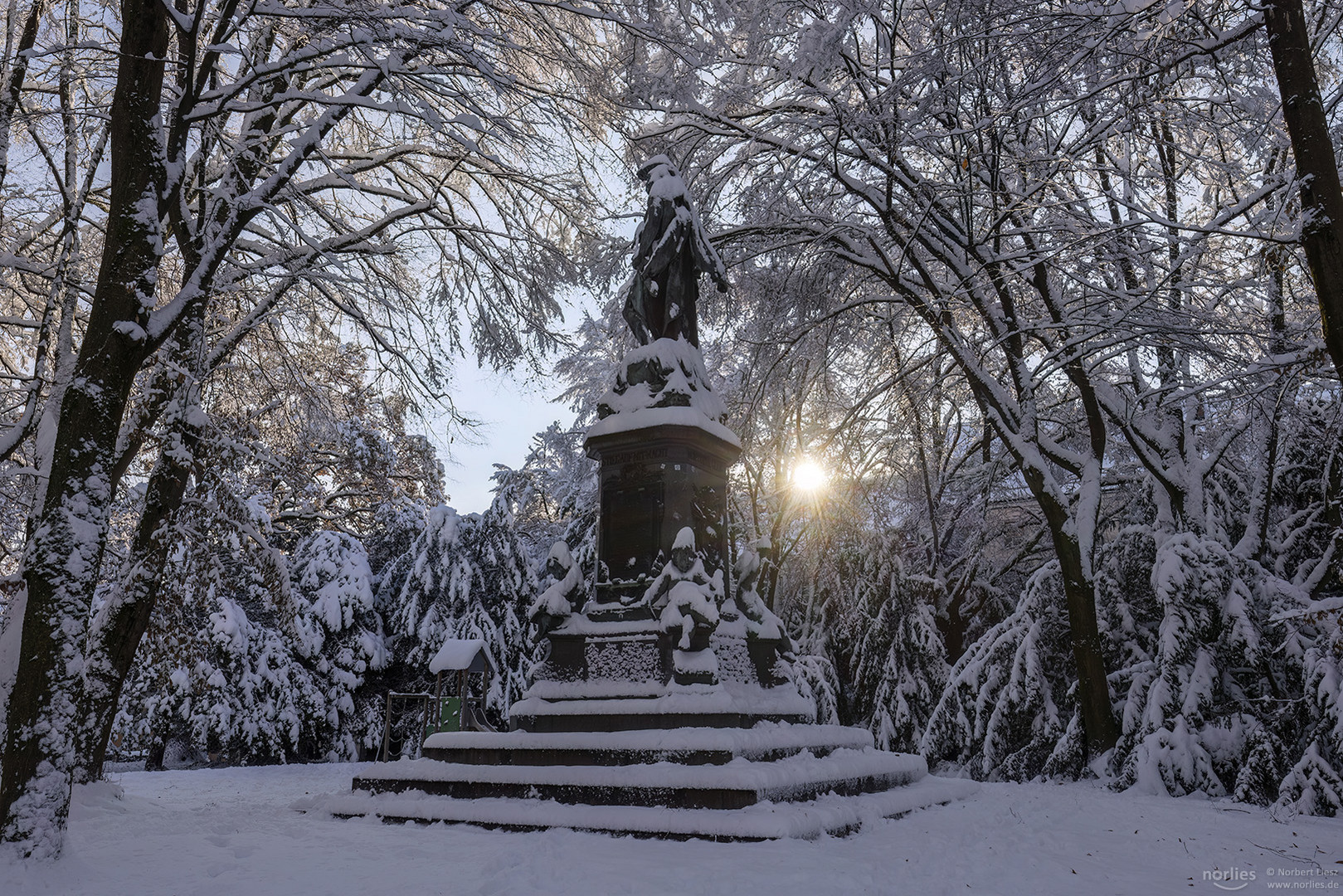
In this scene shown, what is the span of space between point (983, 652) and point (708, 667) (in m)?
6.64

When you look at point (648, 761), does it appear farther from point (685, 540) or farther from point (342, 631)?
point (342, 631)

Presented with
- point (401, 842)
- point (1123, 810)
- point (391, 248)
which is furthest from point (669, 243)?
point (1123, 810)

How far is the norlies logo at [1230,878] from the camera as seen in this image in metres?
4.57

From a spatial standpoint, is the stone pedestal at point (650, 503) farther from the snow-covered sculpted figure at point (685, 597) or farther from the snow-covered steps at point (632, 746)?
the snow-covered steps at point (632, 746)

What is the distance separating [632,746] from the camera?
20.4 feet

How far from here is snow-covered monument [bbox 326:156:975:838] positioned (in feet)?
18.9

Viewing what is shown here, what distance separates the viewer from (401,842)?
541 centimetres

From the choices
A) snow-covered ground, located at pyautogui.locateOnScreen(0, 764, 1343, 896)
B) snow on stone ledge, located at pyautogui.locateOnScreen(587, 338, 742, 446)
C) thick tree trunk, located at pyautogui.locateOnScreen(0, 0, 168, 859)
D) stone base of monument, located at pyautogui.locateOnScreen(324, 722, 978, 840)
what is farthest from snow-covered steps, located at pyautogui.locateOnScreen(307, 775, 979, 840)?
snow on stone ledge, located at pyautogui.locateOnScreen(587, 338, 742, 446)

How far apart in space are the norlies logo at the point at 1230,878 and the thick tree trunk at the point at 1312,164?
298cm

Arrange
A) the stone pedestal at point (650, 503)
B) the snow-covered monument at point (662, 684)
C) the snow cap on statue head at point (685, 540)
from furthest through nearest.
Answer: the stone pedestal at point (650, 503) < the snow cap on statue head at point (685, 540) < the snow-covered monument at point (662, 684)

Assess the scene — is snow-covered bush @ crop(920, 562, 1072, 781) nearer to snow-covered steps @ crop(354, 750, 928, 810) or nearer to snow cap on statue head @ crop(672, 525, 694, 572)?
snow-covered steps @ crop(354, 750, 928, 810)

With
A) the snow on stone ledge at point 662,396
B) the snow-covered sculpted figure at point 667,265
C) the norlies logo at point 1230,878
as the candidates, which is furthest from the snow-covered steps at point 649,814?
the snow-covered sculpted figure at point 667,265

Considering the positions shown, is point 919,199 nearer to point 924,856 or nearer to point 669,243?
point 669,243

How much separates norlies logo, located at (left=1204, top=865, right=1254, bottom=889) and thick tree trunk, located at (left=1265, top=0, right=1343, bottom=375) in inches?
117
